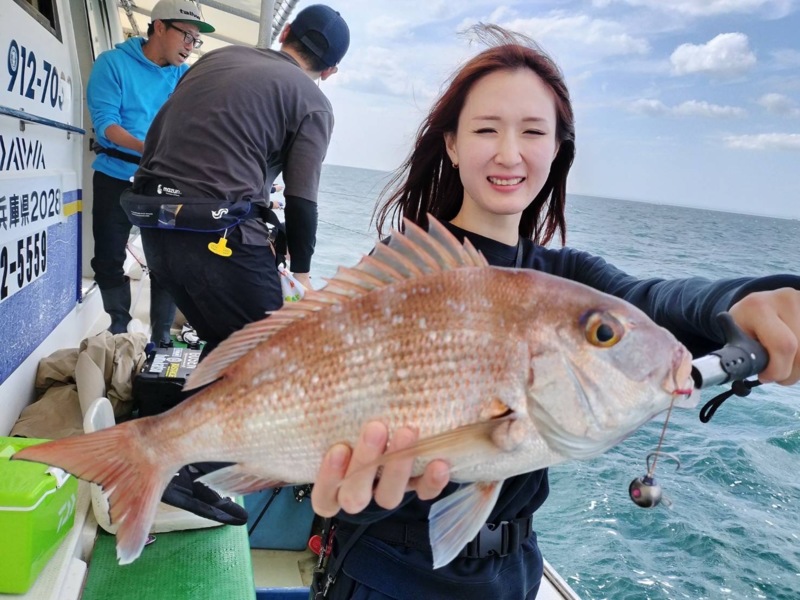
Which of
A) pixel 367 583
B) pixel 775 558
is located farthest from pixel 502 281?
pixel 775 558

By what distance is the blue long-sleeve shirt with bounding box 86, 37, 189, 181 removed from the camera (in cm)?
452

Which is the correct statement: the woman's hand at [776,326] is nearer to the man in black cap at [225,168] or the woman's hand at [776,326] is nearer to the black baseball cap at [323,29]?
the man in black cap at [225,168]

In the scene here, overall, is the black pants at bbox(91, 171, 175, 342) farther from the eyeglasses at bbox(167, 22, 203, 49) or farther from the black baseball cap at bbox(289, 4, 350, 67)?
the black baseball cap at bbox(289, 4, 350, 67)

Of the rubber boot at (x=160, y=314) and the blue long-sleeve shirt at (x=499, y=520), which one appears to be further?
the rubber boot at (x=160, y=314)

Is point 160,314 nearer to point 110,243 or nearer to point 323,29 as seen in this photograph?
point 110,243

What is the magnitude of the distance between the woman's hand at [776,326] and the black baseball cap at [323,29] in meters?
2.89

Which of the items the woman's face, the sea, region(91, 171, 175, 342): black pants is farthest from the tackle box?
the sea

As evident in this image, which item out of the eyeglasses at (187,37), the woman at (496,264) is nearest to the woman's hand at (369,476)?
the woman at (496,264)

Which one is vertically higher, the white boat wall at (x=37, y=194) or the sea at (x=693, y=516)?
the white boat wall at (x=37, y=194)

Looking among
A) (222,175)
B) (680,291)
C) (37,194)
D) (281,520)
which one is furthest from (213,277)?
(680,291)

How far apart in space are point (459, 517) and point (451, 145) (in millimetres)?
1235

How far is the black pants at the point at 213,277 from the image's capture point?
3080 millimetres

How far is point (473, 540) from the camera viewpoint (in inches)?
59.1

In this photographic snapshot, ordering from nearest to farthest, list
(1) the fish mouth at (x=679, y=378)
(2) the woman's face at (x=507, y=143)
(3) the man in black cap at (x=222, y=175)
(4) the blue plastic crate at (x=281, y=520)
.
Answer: (1) the fish mouth at (x=679, y=378) → (2) the woman's face at (x=507, y=143) → (3) the man in black cap at (x=222, y=175) → (4) the blue plastic crate at (x=281, y=520)
